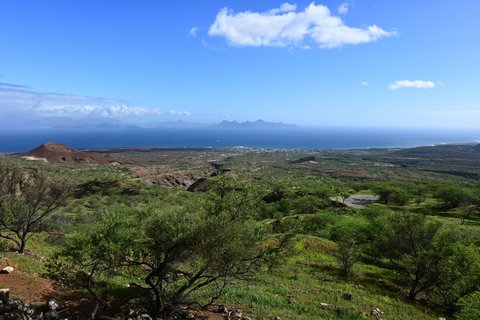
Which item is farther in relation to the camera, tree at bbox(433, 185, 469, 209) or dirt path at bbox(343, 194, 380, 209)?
dirt path at bbox(343, 194, 380, 209)

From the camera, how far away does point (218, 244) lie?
551 inches

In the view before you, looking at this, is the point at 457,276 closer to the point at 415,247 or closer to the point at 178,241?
the point at 415,247

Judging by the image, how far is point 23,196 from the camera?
2533 centimetres

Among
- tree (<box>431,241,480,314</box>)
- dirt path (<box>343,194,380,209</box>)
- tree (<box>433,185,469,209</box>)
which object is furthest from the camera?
dirt path (<box>343,194,380,209</box>)

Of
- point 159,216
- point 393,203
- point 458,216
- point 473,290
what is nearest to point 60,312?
point 159,216

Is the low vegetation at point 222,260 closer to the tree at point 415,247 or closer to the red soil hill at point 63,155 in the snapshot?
the tree at point 415,247

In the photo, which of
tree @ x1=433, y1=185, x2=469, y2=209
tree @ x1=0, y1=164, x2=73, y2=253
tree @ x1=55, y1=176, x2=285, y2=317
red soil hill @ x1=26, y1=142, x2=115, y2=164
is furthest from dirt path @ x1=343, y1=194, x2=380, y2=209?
red soil hill @ x1=26, y1=142, x2=115, y2=164

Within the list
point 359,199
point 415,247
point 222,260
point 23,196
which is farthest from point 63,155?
point 222,260

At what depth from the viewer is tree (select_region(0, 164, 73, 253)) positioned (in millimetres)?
24109

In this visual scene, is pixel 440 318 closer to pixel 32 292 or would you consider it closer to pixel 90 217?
pixel 32 292

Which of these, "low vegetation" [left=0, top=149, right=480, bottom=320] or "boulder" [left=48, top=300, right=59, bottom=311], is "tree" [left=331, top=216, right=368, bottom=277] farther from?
"boulder" [left=48, top=300, right=59, bottom=311]

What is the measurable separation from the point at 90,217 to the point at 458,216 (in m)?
62.7

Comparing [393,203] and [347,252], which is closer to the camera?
[347,252]

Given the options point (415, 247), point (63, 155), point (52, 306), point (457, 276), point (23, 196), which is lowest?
point (457, 276)
